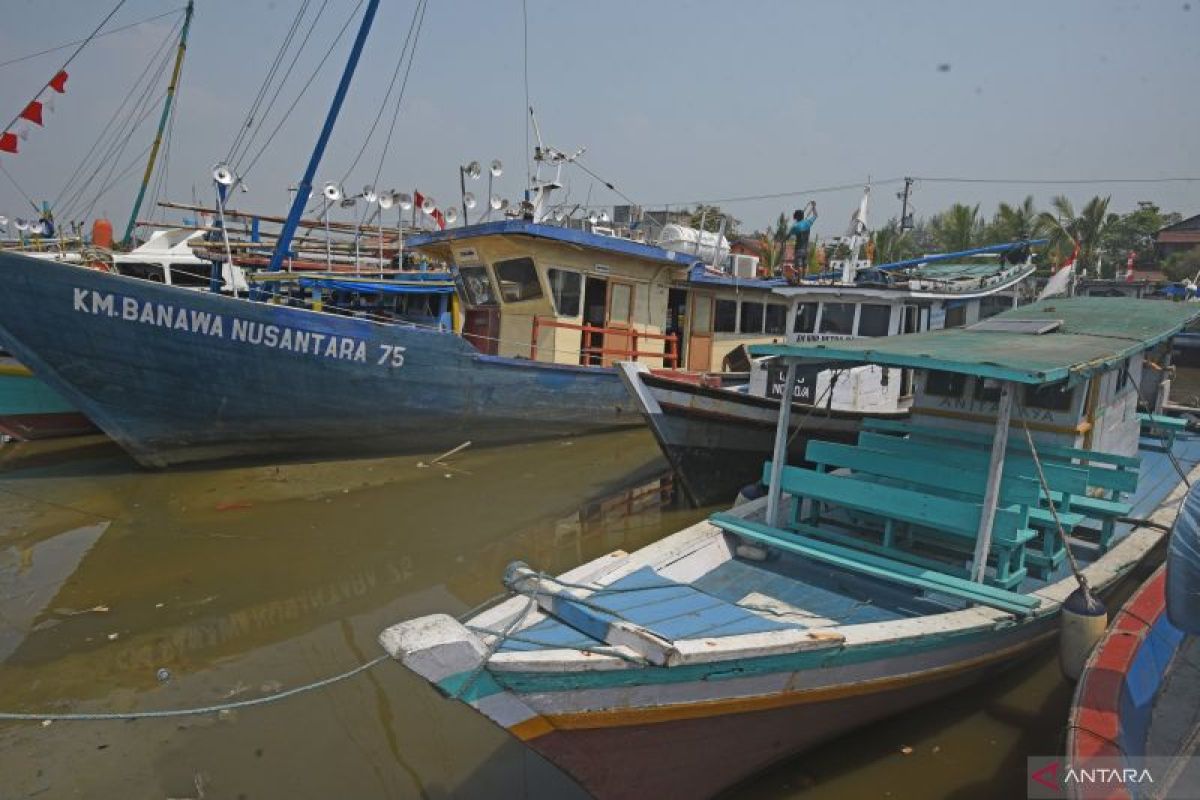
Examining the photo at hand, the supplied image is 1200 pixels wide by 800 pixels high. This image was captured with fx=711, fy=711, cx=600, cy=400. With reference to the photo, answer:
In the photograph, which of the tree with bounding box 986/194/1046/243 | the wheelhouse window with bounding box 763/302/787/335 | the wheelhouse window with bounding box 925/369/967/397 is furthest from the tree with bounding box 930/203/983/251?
the wheelhouse window with bounding box 925/369/967/397

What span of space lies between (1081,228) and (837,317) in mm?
28685

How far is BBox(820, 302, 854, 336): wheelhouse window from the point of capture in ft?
31.8

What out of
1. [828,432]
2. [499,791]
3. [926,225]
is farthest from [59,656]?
[926,225]

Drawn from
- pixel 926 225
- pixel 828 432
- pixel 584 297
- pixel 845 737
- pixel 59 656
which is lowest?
pixel 59 656

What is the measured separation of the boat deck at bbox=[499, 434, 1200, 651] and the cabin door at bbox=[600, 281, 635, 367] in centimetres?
658

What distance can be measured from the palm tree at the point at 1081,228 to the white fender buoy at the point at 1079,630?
32.1 metres

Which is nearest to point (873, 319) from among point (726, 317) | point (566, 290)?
point (726, 317)

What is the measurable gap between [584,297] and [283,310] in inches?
169

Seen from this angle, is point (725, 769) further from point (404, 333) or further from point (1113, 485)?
point (404, 333)

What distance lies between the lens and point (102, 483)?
882cm

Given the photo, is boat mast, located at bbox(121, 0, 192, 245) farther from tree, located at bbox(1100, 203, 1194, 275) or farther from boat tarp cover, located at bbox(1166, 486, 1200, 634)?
tree, located at bbox(1100, 203, 1194, 275)

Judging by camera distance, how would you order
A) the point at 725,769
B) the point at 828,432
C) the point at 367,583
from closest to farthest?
the point at 725,769 → the point at 367,583 → the point at 828,432

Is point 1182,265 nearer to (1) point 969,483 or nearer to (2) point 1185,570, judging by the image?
(1) point 969,483

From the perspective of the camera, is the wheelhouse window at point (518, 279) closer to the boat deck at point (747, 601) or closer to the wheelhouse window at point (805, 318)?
the wheelhouse window at point (805, 318)
